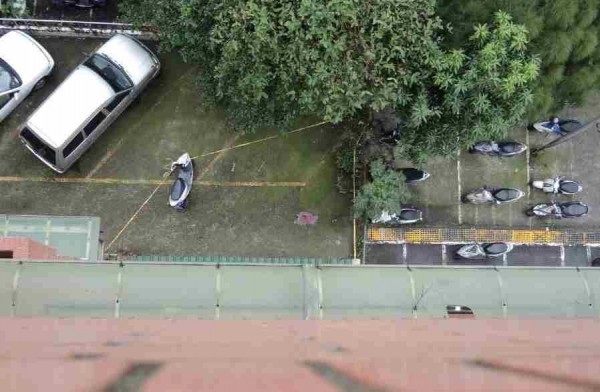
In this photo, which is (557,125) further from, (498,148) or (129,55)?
(129,55)

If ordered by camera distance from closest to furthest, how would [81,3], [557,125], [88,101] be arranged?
[88,101] → [81,3] → [557,125]

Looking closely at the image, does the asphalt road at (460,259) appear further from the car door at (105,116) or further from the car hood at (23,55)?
the car hood at (23,55)

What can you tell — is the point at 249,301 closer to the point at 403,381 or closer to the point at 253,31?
the point at 403,381

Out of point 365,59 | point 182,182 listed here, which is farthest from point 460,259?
point 182,182

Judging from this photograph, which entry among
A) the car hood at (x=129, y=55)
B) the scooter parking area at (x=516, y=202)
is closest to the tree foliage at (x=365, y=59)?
the car hood at (x=129, y=55)

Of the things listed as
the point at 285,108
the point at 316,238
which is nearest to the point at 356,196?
the point at 316,238
